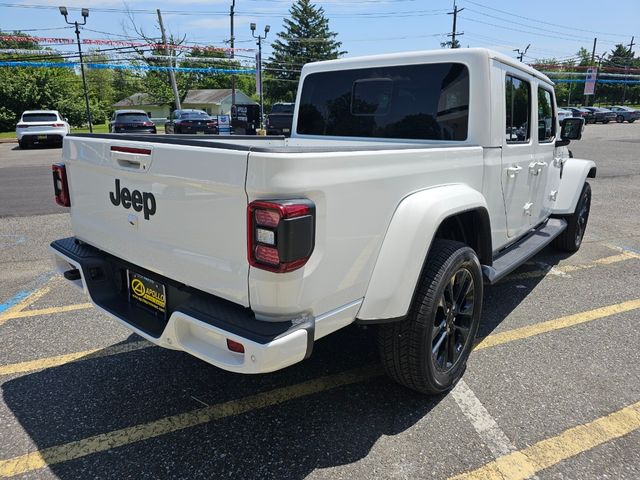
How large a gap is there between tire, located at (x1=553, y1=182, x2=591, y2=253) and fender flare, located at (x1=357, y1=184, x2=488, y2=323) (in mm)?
3803

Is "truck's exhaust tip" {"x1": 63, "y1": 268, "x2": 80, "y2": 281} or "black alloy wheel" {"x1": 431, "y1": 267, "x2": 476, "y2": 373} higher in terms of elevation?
"truck's exhaust tip" {"x1": 63, "y1": 268, "x2": 80, "y2": 281}

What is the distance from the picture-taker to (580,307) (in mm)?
4105

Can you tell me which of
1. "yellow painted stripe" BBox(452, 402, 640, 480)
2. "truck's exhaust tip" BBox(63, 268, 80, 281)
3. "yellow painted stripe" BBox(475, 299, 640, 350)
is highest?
"truck's exhaust tip" BBox(63, 268, 80, 281)

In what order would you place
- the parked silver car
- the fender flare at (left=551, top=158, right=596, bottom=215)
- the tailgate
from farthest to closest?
1. the parked silver car
2. the fender flare at (left=551, top=158, right=596, bottom=215)
3. the tailgate

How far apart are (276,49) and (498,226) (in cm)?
6276

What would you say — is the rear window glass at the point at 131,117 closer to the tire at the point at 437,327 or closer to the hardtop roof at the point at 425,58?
the hardtop roof at the point at 425,58

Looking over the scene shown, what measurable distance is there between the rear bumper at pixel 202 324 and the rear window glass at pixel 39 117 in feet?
67.3

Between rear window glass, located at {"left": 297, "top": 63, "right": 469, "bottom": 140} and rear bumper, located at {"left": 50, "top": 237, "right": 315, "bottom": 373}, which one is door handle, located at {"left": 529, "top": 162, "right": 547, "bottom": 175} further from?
rear bumper, located at {"left": 50, "top": 237, "right": 315, "bottom": 373}

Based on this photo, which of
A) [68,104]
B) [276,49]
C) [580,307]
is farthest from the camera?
[276,49]

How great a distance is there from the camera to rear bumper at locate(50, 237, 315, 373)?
1.87 metres

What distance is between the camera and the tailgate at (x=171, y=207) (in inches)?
75.9

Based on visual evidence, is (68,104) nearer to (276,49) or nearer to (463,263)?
(276,49)

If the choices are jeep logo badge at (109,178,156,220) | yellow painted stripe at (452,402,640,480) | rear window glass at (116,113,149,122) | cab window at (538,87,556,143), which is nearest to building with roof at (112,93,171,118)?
rear window glass at (116,113,149,122)

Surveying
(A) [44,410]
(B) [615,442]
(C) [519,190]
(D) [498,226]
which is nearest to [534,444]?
(B) [615,442]
